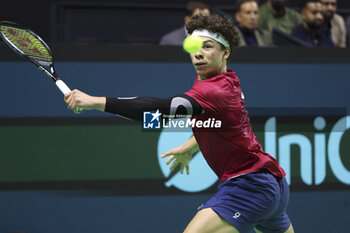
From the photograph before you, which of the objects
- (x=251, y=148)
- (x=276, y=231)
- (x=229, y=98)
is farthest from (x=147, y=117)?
(x=276, y=231)

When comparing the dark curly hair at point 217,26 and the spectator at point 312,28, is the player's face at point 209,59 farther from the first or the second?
the spectator at point 312,28

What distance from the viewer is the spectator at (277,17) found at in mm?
5785

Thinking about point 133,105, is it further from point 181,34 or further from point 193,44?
point 181,34

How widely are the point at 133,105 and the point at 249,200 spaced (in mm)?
808

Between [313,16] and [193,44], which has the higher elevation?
[313,16]

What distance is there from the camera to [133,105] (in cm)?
263

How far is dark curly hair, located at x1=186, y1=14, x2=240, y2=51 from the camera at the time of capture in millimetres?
3029

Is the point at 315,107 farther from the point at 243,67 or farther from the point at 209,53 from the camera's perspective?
the point at 209,53

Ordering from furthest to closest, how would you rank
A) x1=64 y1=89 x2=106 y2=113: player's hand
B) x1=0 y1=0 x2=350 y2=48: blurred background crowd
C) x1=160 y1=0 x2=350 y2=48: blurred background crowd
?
x1=0 y1=0 x2=350 y2=48: blurred background crowd, x1=160 y1=0 x2=350 y2=48: blurred background crowd, x1=64 y1=89 x2=106 y2=113: player's hand

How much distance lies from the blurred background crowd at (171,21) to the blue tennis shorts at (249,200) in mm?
2004

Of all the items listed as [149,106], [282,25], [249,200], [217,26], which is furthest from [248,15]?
[149,106]

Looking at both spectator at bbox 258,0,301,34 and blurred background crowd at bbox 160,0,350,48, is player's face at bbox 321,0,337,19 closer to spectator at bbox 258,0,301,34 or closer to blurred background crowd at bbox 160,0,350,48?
blurred background crowd at bbox 160,0,350,48

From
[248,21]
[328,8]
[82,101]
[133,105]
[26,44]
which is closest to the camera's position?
[82,101]

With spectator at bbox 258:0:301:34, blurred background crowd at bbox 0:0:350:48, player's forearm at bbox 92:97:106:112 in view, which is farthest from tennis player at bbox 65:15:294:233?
spectator at bbox 258:0:301:34
